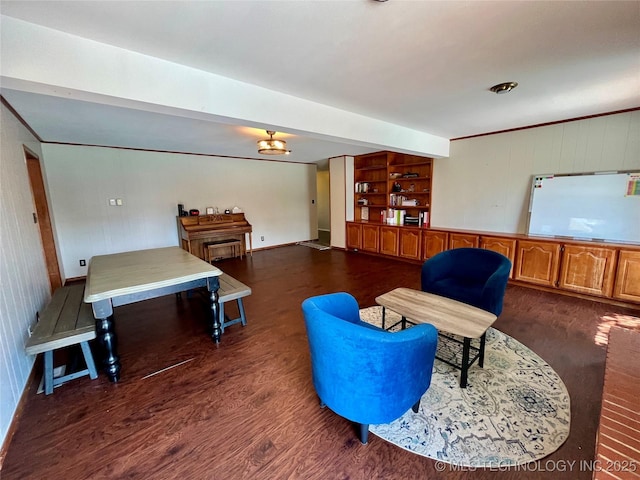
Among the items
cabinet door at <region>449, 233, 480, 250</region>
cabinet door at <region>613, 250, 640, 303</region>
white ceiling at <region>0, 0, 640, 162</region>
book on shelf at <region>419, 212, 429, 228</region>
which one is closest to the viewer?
white ceiling at <region>0, 0, 640, 162</region>

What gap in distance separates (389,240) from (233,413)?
15.1 feet

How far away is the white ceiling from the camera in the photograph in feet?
Answer: 4.67

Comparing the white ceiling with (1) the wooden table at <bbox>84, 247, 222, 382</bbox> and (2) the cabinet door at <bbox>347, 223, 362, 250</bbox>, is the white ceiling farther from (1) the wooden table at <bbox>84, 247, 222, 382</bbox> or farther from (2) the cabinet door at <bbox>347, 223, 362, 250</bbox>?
(2) the cabinet door at <bbox>347, 223, 362, 250</bbox>

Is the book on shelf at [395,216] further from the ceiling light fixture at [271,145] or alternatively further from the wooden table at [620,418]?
the wooden table at [620,418]

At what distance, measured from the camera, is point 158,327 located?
9.58 ft

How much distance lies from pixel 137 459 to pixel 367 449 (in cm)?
127

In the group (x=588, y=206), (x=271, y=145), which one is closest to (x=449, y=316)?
(x=588, y=206)

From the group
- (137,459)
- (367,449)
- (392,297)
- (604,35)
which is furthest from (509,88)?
(137,459)

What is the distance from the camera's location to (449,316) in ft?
6.57

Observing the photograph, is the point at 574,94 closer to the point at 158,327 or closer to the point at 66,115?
the point at 158,327

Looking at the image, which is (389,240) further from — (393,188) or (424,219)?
(393,188)

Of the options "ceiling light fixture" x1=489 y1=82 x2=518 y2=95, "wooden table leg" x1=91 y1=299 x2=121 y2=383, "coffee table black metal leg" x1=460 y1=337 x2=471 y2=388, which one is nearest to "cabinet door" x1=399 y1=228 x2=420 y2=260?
"ceiling light fixture" x1=489 y1=82 x2=518 y2=95

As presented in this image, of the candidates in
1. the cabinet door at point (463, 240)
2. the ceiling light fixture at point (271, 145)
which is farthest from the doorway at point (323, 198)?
the ceiling light fixture at point (271, 145)

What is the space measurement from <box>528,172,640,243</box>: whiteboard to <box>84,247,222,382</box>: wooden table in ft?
14.9
